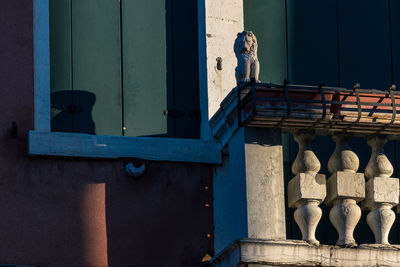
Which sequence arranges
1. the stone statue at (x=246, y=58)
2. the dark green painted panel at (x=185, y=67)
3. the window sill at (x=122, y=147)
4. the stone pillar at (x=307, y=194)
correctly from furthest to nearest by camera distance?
the dark green painted panel at (x=185, y=67)
the window sill at (x=122, y=147)
the stone statue at (x=246, y=58)
the stone pillar at (x=307, y=194)

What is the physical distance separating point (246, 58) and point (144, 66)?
1.12 metres

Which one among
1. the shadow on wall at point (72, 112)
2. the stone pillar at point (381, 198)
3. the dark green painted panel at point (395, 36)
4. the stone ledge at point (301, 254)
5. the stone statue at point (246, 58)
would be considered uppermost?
the dark green painted panel at point (395, 36)

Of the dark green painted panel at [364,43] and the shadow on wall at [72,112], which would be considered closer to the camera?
the shadow on wall at [72,112]

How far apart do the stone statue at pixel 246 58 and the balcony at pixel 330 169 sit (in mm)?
240

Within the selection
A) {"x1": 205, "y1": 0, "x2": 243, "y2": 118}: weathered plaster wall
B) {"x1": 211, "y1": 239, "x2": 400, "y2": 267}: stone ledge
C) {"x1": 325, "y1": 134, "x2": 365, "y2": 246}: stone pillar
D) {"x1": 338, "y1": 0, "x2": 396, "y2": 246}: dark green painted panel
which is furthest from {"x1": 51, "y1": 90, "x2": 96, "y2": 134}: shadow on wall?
{"x1": 338, "y1": 0, "x2": 396, "y2": 246}: dark green painted panel

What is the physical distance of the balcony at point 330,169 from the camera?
8.62 m

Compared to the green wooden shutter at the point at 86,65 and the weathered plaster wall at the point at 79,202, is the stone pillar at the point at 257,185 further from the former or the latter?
the green wooden shutter at the point at 86,65

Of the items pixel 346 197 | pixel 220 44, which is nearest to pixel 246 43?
pixel 220 44

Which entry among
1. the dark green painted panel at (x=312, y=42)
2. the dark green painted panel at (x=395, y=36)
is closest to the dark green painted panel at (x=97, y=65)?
the dark green painted panel at (x=312, y=42)

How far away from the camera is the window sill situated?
30.7ft

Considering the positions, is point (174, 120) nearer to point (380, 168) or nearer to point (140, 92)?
point (140, 92)

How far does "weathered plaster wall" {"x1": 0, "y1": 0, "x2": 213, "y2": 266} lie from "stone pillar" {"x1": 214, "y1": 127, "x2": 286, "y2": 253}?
60cm

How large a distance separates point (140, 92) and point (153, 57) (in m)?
0.32

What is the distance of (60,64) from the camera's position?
32.1 ft
